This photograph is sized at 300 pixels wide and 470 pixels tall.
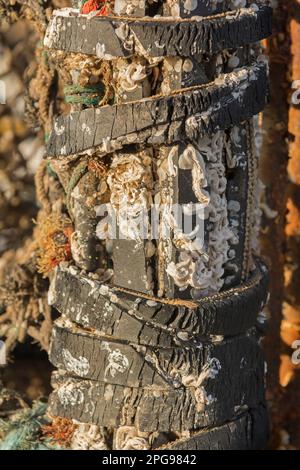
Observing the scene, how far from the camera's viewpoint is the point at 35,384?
2.61m

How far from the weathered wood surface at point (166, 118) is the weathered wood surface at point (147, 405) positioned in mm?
454

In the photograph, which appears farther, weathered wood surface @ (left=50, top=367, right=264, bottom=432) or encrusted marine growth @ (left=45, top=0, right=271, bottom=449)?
weathered wood surface @ (left=50, top=367, right=264, bottom=432)

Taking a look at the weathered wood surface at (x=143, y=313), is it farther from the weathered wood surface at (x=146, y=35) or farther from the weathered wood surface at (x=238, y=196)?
the weathered wood surface at (x=146, y=35)

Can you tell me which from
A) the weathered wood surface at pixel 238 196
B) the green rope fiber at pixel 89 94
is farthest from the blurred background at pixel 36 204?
the weathered wood surface at pixel 238 196

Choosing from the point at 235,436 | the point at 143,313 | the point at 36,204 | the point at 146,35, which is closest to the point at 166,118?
the point at 146,35

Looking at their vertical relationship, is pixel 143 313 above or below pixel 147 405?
above

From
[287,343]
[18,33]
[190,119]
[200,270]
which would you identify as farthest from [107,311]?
[18,33]

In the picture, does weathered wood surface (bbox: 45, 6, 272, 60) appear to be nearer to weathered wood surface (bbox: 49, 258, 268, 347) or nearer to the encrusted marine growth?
the encrusted marine growth

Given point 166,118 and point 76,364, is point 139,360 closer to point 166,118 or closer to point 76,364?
point 76,364

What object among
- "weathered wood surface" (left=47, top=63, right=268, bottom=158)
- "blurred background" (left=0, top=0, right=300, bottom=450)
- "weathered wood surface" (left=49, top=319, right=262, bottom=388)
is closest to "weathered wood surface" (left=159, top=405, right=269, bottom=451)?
"weathered wood surface" (left=49, top=319, right=262, bottom=388)

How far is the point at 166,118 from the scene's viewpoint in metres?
1.73

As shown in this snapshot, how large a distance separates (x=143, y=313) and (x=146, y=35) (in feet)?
1.65

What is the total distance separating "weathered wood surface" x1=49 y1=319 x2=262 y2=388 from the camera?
184 cm
